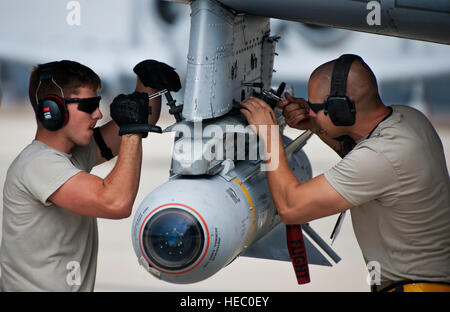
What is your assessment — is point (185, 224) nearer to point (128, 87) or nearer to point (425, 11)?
point (425, 11)

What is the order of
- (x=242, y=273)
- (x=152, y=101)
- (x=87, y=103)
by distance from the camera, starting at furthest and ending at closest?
(x=242, y=273) < (x=152, y=101) < (x=87, y=103)

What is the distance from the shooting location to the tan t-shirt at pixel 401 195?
2145mm

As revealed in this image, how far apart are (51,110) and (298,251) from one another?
44.3 inches

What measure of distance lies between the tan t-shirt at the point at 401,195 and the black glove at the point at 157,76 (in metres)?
0.79

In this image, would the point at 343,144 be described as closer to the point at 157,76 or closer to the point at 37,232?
the point at 157,76

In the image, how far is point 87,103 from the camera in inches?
89.5

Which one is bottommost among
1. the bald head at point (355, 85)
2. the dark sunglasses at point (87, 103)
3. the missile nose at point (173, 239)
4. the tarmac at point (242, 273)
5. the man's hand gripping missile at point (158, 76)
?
the tarmac at point (242, 273)

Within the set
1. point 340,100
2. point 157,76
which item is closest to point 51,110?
point 157,76

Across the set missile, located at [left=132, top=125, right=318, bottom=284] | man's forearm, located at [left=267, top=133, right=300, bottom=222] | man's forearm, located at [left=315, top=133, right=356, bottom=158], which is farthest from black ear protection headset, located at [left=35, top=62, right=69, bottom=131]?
man's forearm, located at [left=315, top=133, right=356, bottom=158]

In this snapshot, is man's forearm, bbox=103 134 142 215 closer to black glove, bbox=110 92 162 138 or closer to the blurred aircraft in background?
black glove, bbox=110 92 162 138

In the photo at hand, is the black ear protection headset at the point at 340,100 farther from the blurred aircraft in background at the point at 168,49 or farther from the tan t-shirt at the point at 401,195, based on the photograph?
the blurred aircraft in background at the point at 168,49

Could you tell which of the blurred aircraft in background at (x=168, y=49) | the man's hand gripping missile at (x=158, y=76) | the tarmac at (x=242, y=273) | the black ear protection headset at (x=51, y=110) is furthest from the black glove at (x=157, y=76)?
the blurred aircraft in background at (x=168, y=49)

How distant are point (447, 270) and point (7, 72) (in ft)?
28.8

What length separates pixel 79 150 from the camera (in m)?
2.51
